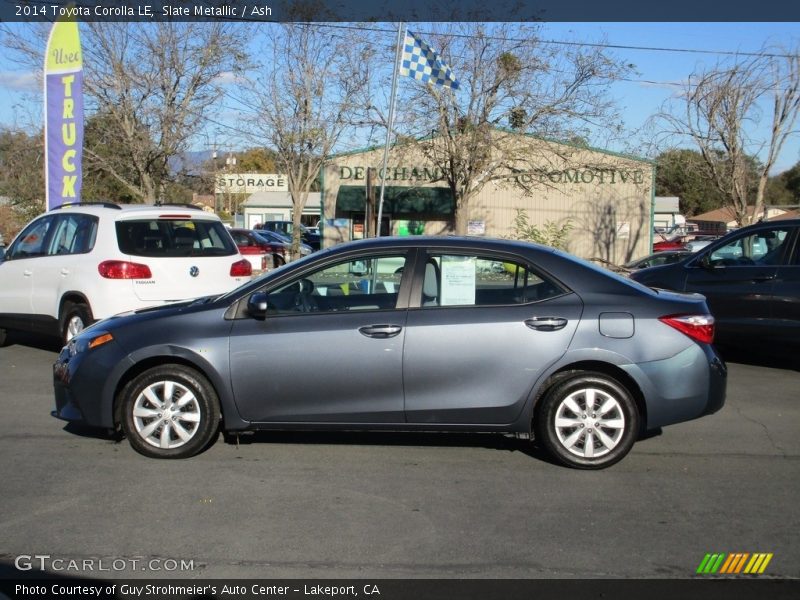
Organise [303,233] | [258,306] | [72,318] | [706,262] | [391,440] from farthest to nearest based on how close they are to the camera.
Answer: [303,233]
[706,262]
[72,318]
[391,440]
[258,306]

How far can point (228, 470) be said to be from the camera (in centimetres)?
602

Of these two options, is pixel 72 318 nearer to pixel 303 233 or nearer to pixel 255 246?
pixel 255 246

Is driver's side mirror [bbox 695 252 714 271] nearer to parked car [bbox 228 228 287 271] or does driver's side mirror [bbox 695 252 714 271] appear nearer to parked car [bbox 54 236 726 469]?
parked car [bbox 54 236 726 469]

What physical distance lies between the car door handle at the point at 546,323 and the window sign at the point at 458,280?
1.48 ft

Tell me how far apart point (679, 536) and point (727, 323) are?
5.72m

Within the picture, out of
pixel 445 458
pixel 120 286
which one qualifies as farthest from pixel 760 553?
pixel 120 286

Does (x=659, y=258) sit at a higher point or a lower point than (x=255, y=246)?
lower

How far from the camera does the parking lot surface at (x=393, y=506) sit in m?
4.52

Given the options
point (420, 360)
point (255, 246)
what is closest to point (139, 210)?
point (420, 360)

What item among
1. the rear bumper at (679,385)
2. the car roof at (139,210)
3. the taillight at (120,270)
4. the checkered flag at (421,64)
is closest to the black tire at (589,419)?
the rear bumper at (679,385)

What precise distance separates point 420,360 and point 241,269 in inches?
188

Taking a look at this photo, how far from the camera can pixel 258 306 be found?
234 inches

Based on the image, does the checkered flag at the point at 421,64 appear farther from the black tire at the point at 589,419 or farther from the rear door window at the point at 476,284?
the black tire at the point at 589,419

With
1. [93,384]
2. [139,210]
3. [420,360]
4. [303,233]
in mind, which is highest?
[303,233]
